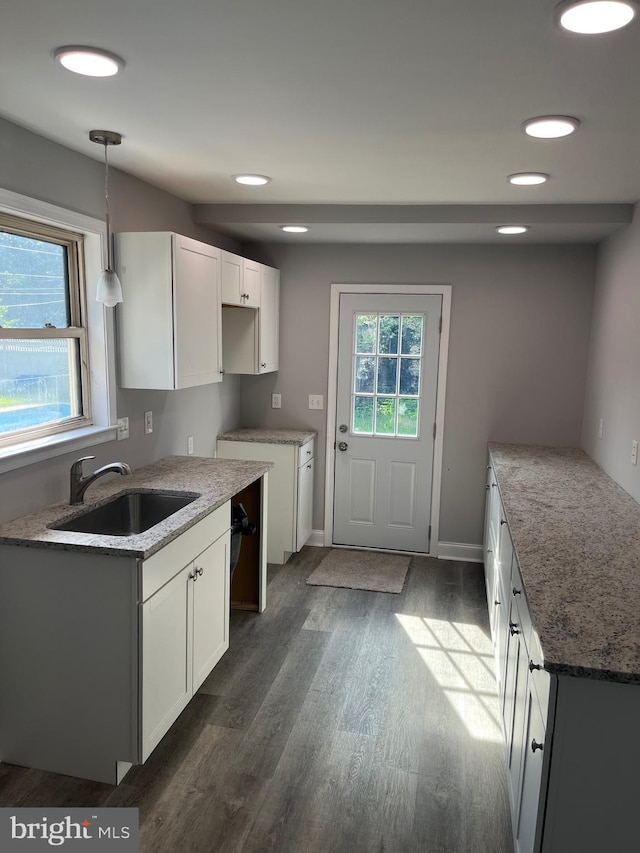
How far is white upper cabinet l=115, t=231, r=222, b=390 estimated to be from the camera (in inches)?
115

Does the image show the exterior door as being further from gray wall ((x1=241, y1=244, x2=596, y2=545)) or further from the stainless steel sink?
the stainless steel sink

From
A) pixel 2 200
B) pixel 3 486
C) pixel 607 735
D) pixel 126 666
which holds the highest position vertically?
pixel 2 200

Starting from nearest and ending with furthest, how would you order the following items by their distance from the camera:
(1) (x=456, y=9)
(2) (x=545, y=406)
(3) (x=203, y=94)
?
(1) (x=456, y=9) → (3) (x=203, y=94) → (2) (x=545, y=406)

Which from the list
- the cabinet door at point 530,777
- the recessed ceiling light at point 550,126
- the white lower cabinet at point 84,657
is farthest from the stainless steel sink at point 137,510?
the recessed ceiling light at point 550,126

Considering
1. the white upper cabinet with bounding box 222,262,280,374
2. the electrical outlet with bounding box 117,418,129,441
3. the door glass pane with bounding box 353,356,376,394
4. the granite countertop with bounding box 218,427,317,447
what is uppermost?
the white upper cabinet with bounding box 222,262,280,374

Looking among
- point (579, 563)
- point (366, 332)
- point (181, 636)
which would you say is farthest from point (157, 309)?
point (579, 563)

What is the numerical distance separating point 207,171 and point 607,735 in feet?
8.86

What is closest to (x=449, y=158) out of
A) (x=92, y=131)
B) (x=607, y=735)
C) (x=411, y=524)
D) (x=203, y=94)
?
(x=203, y=94)

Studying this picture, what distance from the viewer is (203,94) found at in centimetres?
197

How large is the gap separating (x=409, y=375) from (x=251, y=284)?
135cm

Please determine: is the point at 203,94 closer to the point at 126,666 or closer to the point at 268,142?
the point at 268,142

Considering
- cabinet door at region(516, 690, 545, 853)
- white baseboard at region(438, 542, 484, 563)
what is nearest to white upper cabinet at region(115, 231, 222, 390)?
cabinet door at region(516, 690, 545, 853)

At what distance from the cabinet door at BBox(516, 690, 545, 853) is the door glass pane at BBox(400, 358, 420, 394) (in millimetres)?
2968

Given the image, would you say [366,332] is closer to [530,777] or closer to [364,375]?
[364,375]
